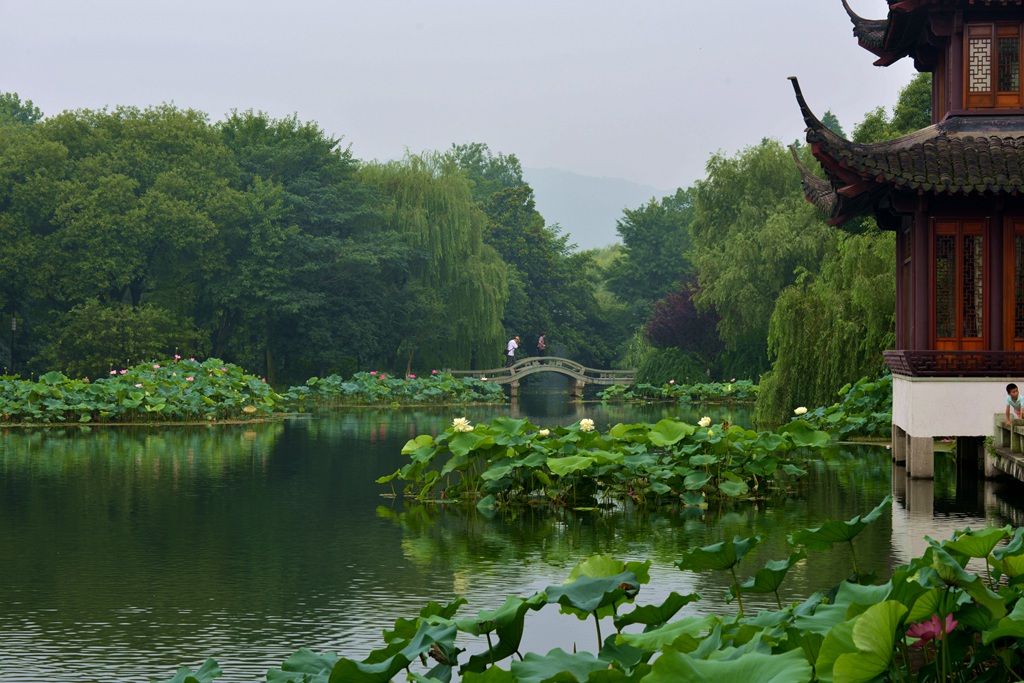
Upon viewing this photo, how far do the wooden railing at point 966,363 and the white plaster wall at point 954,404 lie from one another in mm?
86

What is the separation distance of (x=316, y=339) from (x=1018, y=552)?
37304 mm

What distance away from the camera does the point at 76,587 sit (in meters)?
8.69

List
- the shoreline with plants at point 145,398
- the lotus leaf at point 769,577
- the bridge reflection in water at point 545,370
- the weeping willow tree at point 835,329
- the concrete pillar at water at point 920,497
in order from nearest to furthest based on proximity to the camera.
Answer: the lotus leaf at point 769,577 → the concrete pillar at water at point 920,497 → the weeping willow tree at point 835,329 → the shoreline with plants at point 145,398 → the bridge reflection in water at point 545,370

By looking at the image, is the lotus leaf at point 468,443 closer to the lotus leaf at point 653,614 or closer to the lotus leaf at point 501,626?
the lotus leaf at point 653,614

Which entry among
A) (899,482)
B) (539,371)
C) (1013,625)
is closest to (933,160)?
(899,482)

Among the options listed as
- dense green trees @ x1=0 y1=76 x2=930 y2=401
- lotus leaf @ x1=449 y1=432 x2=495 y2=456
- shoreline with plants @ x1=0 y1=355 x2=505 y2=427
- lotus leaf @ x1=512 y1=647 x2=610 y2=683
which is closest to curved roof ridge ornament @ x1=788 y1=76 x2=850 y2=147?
lotus leaf @ x1=449 y1=432 x2=495 y2=456

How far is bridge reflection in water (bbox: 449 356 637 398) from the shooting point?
143 feet

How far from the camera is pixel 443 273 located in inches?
1720

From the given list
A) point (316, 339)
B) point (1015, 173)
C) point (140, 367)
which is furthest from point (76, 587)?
point (316, 339)

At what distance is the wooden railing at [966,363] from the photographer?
45.3 feet

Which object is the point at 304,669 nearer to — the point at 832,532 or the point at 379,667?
the point at 379,667

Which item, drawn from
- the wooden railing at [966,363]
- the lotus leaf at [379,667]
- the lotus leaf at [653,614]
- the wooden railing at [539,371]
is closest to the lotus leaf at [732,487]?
the wooden railing at [966,363]

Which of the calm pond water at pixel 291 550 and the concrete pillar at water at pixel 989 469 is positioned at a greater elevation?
the concrete pillar at water at pixel 989 469

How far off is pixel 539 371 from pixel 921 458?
3316cm
